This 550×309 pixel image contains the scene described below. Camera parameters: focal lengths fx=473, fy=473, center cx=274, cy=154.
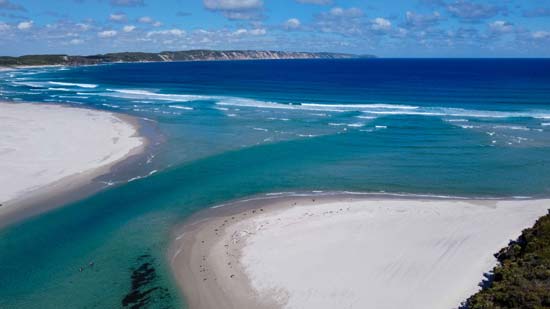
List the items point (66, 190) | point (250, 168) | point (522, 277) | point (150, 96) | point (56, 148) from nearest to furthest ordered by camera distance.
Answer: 1. point (522, 277)
2. point (66, 190)
3. point (250, 168)
4. point (56, 148)
5. point (150, 96)

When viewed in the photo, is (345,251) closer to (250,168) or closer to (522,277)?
(522,277)

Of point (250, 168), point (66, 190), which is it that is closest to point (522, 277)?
point (250, 168)

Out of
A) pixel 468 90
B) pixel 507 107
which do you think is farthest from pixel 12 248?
pixel 468 90

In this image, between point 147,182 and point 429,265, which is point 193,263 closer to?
point 429,265

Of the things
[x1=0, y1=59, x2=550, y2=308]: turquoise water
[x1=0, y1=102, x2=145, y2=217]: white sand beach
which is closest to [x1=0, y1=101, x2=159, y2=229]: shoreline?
[x1=0, y1=102, x2=145, y2=217]: white sand beach

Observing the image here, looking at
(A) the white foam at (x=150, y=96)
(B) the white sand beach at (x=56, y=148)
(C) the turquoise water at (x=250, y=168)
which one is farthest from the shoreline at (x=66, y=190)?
(A) the white foam at (x=150, y=96)

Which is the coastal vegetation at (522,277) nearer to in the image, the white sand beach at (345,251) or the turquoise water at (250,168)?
the white sand beach at (345,251)
